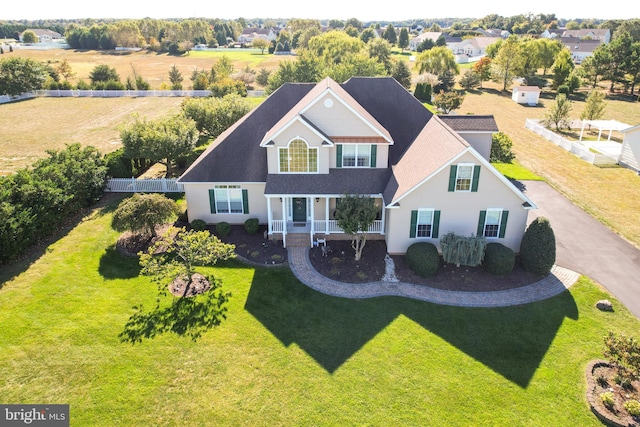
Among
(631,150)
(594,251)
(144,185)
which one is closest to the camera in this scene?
(594,251)

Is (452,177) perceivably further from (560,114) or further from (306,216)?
(560,114)

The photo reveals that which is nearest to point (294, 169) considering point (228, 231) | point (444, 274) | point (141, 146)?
point (228, 231)

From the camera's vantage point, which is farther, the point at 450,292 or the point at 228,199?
the point at 228,199

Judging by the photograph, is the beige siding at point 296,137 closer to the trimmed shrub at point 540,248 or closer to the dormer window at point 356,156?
the dormer window at point 356,156

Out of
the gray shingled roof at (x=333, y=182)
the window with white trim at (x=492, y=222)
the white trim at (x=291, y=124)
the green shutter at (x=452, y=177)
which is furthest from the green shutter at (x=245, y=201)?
the window with white trim at (x=492, y=222)

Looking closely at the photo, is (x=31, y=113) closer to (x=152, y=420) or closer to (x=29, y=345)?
(x=29, y=345)

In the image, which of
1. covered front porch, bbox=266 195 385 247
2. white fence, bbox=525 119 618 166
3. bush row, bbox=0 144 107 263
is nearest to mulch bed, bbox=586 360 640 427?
covered front porch, bbox=266 195 385 247

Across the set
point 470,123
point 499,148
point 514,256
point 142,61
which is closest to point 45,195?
point 514,256
